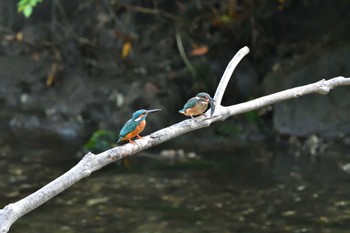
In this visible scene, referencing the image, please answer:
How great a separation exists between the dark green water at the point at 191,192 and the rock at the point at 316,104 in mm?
436

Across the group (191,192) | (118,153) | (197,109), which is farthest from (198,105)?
(191,192)

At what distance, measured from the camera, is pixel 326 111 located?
877cm

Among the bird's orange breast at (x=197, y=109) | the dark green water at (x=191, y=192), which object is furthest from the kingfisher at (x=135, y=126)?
the dark green water at (x=191, y=192)

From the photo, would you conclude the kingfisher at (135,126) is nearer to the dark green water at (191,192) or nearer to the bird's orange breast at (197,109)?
the bird's orange breast at (197,109)

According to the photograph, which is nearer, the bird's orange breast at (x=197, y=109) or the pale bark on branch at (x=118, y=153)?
the pale bark on branch at (x=118, y=153)

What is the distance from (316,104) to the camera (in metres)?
8.87

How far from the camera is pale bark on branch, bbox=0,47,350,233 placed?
2828mm

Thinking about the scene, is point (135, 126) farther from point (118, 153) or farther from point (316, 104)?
point (316, 104)

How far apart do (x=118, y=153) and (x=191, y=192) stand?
388cm

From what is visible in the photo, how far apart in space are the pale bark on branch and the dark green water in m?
2.53

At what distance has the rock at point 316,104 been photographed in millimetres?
8648

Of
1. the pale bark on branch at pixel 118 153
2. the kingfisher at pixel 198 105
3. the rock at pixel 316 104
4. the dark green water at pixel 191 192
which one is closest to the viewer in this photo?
the pale bark on branch at pixel 118 153

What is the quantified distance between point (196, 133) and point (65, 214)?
3.34 metres

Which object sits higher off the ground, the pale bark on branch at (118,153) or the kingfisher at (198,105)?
the kingfisher at (198,105)
